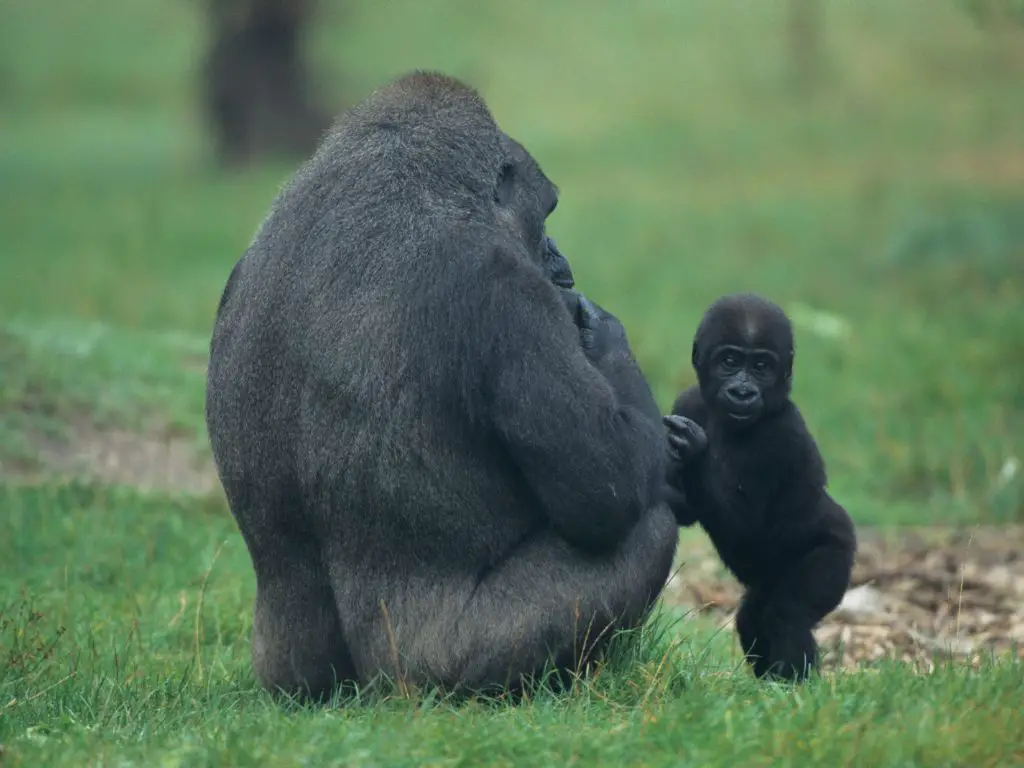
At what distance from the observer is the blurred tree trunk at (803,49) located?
27203mm

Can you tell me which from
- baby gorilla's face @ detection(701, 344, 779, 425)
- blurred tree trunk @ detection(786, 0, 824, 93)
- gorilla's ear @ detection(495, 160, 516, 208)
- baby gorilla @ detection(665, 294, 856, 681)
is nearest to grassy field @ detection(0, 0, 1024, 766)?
baby gorilla @ detection(665, 294, 856, 681)

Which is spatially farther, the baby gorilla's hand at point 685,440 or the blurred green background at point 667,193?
the blurred green background at point 667,193

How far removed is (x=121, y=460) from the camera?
852 cm

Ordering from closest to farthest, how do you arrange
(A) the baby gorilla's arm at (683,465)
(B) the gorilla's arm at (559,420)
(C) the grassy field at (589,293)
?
(C) the grassy field at (589,293)
(B) the gorilla's arm at (559,420)
(A) the baby gorilla's arm at (683,465)

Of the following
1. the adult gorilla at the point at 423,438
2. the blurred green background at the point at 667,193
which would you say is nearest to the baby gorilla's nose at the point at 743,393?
the adult gorilla at the point at 423,438

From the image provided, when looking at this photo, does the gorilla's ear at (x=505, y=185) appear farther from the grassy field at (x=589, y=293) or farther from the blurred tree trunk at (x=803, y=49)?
the blurred tree trunk at (x=803, y=49)

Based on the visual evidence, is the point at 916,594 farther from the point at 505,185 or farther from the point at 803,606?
the point at 505,185

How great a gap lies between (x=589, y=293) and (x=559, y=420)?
1032 centimetres

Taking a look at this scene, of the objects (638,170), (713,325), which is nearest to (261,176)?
(638,170)

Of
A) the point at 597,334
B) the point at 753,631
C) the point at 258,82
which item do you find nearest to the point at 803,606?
the point at 753,631

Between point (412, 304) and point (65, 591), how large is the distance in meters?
2.62

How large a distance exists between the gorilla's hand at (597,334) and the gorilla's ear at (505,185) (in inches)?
15.5

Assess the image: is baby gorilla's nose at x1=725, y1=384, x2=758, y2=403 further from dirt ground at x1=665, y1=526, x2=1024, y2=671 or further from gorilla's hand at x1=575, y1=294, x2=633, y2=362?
dirt ground at x1=665, y1=526, x2=1024, y2=671

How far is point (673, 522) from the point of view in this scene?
179 inches
